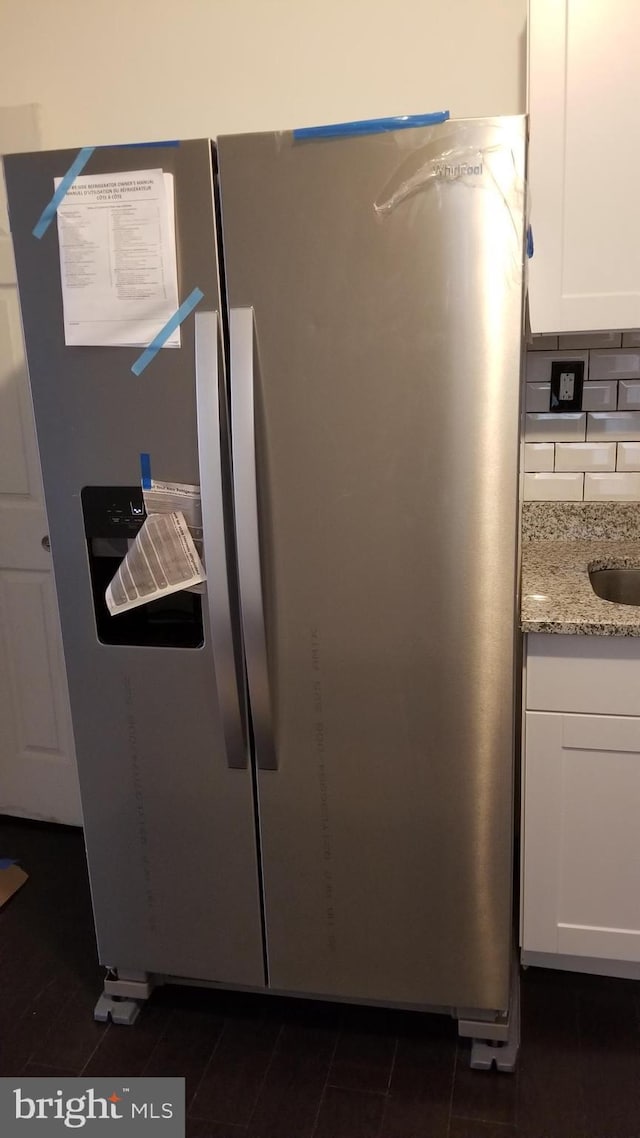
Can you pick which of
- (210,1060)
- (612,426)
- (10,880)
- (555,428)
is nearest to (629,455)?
(612,426)

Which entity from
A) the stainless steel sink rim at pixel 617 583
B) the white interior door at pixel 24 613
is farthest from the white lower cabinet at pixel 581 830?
the white interior door at pixel 24 613

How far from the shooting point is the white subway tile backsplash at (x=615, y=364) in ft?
6.81

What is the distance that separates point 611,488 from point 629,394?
228 millimetres

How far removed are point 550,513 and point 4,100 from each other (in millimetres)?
1726

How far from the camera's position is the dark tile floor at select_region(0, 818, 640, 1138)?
1661 mm

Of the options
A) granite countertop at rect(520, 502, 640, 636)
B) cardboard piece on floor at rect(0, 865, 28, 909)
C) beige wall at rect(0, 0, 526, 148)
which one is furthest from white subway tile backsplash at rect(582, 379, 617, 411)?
cardboard piece on floor at rect(0, 865, 28, 909)

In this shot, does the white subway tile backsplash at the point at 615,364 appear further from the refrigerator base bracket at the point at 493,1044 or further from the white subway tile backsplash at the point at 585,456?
the refrigerator base bracket at the point at 493,1044

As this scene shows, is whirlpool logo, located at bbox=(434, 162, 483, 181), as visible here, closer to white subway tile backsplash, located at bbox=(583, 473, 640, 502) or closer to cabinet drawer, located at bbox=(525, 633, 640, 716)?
cabinet drawer, located at bbox=(525, 633, 640, 716)

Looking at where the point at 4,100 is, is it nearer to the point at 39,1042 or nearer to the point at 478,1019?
the point at 39,1042

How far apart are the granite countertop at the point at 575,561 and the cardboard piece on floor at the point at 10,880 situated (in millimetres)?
1629

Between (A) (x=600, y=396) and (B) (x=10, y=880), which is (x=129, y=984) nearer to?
(B) (x=10, y=880)

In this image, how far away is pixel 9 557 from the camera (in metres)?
2.51

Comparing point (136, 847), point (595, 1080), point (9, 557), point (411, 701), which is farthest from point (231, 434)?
point (595, 1080)

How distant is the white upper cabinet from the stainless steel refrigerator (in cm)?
39
